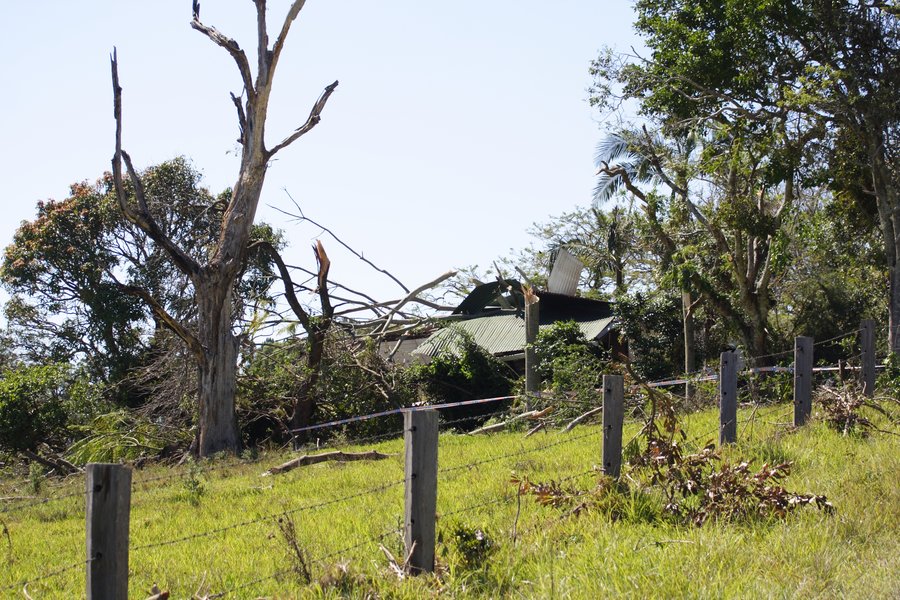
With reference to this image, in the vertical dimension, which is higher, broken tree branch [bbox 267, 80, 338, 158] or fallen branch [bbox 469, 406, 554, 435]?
broken tree branch [bbox 267, 80, 338, 158]

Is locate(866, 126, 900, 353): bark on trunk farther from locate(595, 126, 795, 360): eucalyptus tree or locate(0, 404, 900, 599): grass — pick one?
locate(0, 404, 900, 599): grass

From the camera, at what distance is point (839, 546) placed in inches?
258

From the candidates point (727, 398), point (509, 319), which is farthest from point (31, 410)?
point (727, 398)

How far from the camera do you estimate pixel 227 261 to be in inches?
711

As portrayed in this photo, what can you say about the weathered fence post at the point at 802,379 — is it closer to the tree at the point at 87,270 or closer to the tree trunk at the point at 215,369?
the tree trunk at the point at 215,369

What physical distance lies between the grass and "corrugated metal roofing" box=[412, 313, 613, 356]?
11017 mm

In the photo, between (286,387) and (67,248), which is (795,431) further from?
(67,248)

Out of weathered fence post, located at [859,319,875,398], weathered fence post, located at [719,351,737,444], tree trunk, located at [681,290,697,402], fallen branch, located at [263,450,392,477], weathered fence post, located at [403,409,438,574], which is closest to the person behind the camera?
weathered fence post, located at [403,409,438,574]

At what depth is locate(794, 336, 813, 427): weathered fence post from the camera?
11.6 metres

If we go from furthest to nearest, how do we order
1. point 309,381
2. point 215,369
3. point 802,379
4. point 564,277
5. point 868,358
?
point 564,277
point 309,381
point 215,369
point 868,358
point 802,379

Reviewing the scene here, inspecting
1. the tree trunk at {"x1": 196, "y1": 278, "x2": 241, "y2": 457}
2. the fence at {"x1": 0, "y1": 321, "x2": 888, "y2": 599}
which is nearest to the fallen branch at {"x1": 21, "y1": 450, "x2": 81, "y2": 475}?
the tree trunk at {"x1": 196, "y1": 278, "x2": 241, "y2": 457}

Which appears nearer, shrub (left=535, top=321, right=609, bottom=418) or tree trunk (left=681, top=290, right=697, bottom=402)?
shrub (left=535, top=321, right=609, bottom=418)

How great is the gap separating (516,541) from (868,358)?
8.76 metres

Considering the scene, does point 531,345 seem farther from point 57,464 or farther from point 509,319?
point 57,464
